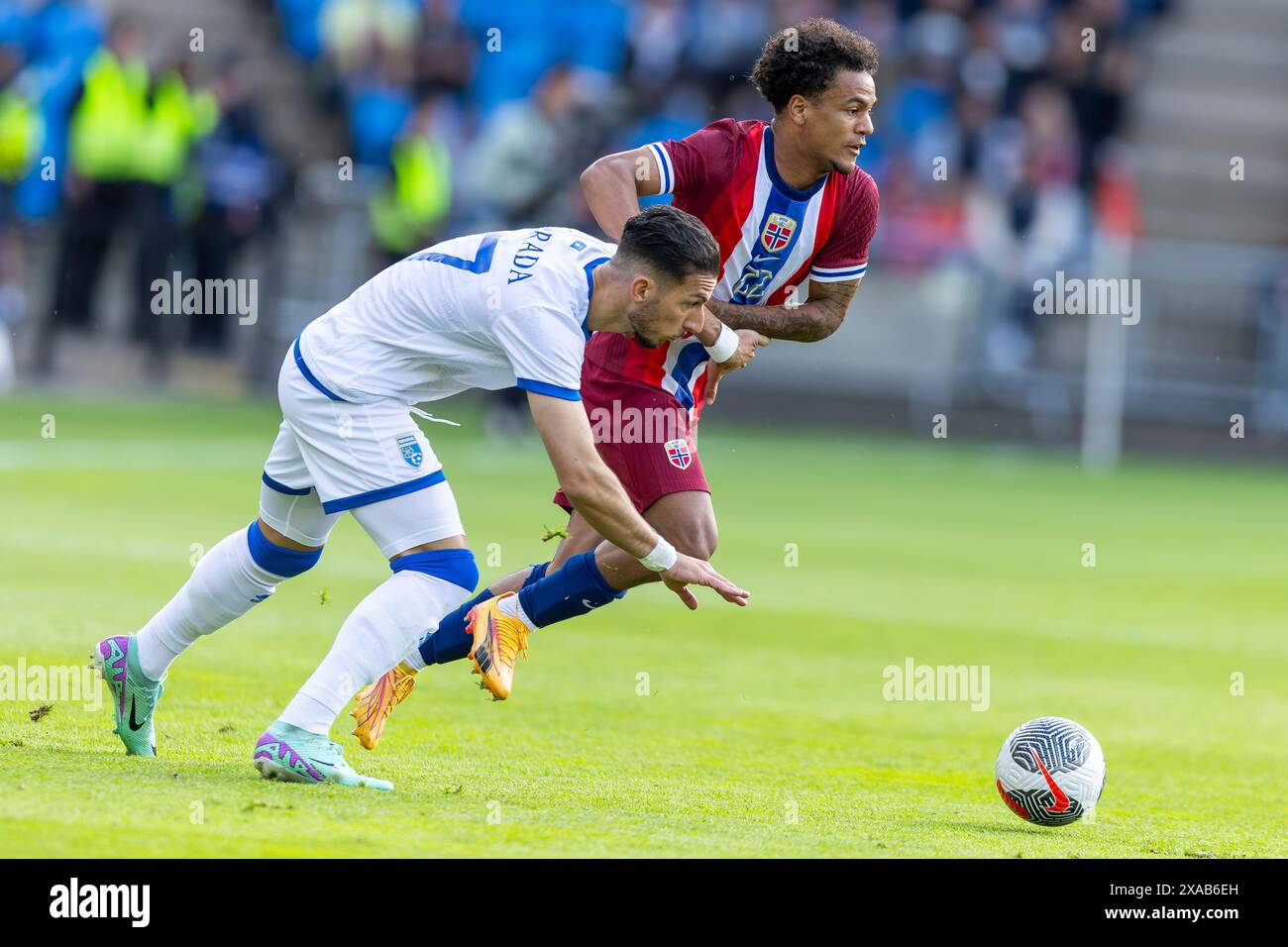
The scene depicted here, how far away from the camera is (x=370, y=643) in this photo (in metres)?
6.16

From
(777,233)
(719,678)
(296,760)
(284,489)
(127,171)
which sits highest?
(127,171)

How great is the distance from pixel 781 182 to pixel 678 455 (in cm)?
115

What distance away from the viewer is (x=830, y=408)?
936 inches

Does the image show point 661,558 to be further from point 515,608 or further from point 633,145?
point 633,145

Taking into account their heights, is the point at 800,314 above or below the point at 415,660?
above

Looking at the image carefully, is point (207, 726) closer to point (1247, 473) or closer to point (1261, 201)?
point (1247, 473)

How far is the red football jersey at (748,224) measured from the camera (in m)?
7.70

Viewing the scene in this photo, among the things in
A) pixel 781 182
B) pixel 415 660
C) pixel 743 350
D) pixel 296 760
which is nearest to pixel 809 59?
pixel 781 182

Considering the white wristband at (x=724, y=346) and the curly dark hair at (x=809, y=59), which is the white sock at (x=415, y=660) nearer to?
the white wristband at (x=724, y=346)

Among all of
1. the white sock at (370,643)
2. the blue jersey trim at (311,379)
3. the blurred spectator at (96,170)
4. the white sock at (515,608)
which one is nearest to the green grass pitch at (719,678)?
the white sock at (370,643)

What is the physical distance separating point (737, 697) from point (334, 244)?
1496 cm

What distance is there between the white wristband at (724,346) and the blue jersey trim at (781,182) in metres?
0.85

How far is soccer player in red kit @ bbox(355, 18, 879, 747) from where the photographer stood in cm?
737
